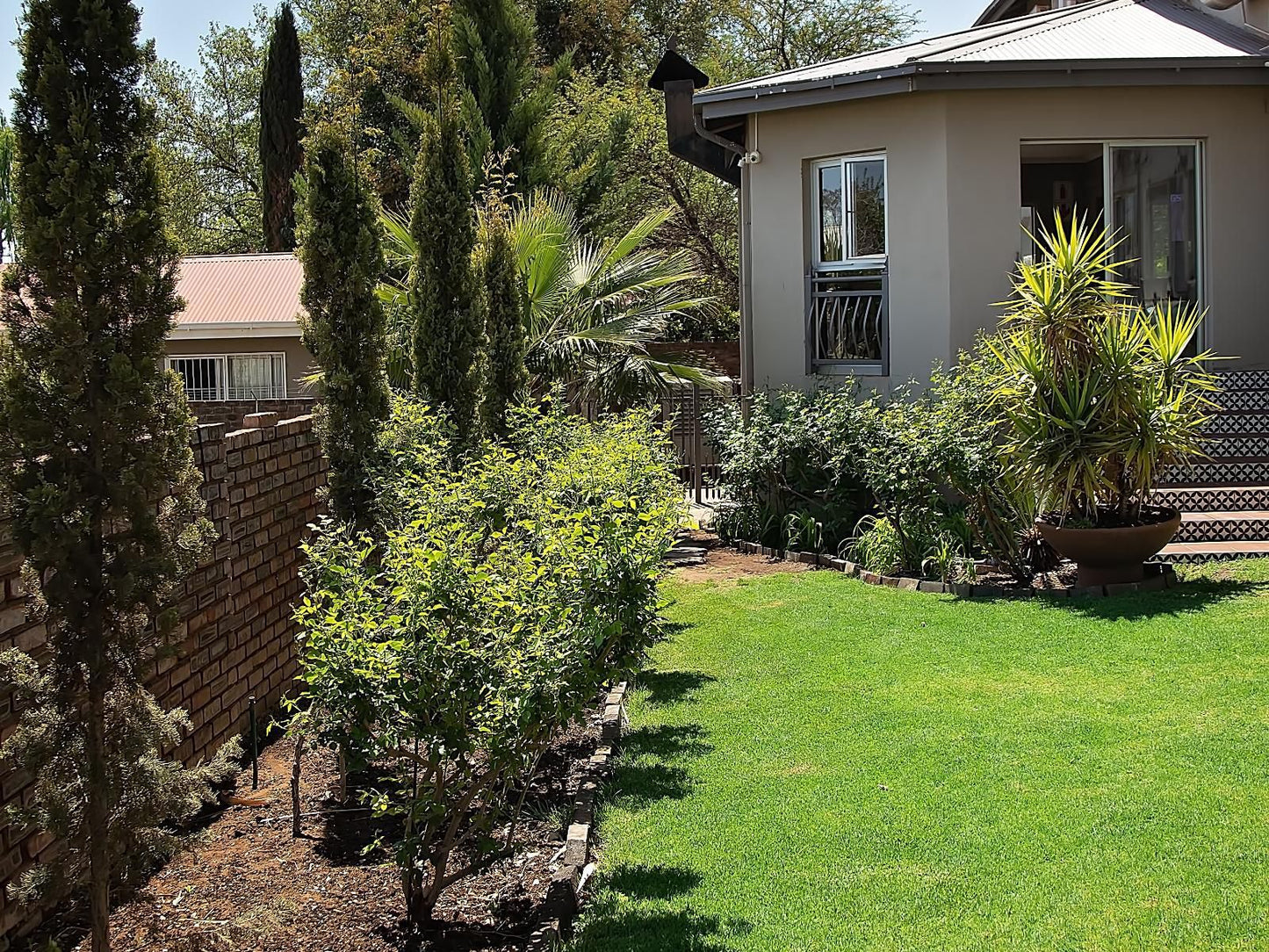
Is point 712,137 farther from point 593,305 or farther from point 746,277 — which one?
point 593,305

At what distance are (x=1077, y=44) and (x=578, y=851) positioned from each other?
10.8 meters

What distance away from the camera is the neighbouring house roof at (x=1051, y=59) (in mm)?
11992

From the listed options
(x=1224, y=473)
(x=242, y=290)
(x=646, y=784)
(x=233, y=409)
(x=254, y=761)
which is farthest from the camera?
(x=242, y=290)

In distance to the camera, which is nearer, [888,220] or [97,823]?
[97,823]

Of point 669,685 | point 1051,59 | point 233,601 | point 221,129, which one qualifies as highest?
point 221,129

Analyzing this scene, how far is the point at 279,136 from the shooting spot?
→ 32375 mm

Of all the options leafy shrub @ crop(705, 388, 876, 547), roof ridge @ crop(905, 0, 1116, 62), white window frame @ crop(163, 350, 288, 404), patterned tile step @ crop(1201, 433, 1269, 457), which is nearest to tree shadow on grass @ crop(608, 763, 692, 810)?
leafy shrub @ crop(705, 388, 876, 547)

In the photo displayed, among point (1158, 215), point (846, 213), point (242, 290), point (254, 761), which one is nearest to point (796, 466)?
point (846, 213)

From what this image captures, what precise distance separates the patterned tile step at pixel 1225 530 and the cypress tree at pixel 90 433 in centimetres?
873

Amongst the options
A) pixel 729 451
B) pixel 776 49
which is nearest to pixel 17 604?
pixel 729 451

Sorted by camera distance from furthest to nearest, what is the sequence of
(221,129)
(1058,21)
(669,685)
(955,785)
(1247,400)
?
(221,129)
(1058,21)
(1247,400)
(669,685)
(955,785)

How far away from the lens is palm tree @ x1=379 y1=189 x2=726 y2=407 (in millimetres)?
12312

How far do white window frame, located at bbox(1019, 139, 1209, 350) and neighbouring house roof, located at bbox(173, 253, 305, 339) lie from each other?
1436 cm

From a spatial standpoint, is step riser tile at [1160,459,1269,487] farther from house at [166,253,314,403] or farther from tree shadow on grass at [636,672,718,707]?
house at [166,253,314,403]
